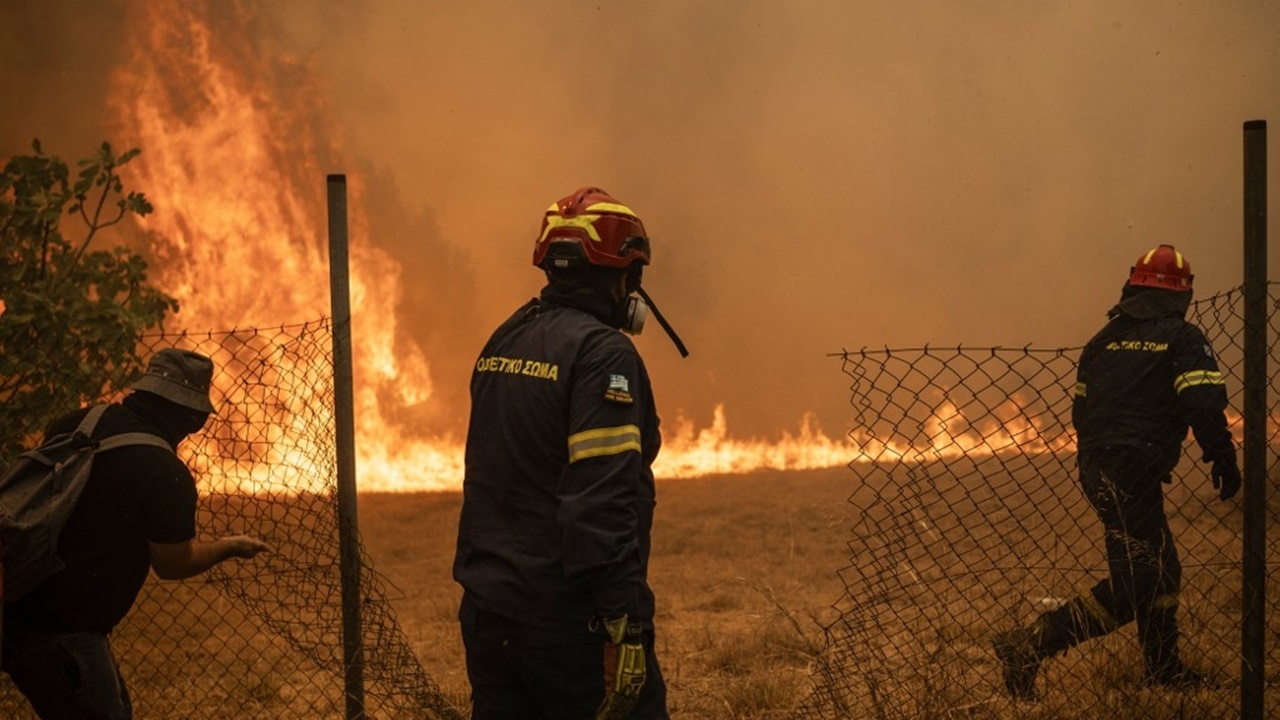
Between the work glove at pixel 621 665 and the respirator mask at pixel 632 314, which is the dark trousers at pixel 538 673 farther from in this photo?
the respirator mask at pixel 632 314

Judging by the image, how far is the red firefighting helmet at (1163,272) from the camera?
19.1ft

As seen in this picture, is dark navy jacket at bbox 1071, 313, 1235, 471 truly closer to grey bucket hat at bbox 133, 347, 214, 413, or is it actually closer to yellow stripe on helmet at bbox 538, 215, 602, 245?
yellow stripe on helmet at bbox 538, 215, 602, 245

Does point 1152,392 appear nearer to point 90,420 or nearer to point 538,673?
point 538,673

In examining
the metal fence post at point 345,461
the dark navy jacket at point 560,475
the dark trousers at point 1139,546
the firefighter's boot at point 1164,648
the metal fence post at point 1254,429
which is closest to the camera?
the dark navy jacket at point 560,475

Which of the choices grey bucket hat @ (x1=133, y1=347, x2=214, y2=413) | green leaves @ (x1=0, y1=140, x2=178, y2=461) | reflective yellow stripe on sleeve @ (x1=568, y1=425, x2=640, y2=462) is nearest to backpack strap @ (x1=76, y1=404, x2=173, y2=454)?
grey bucket hat @ (x1=133, y1=347, x2=214, y2=413)

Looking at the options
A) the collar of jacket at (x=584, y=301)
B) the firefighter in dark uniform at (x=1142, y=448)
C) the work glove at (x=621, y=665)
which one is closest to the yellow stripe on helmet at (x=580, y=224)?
the collar of jacket at (x=584, y=301)

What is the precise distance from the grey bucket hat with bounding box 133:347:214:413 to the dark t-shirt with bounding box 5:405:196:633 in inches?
6.8

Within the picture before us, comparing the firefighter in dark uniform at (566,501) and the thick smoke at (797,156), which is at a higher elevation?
the thick smoke at (797,156)

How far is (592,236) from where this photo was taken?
331 cm

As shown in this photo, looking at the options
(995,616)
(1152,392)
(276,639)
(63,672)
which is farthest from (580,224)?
(276,639)

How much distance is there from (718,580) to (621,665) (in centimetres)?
740

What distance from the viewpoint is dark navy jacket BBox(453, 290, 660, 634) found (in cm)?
288

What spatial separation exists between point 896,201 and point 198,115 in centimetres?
1231

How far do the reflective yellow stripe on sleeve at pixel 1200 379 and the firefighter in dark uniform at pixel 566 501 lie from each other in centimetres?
344
